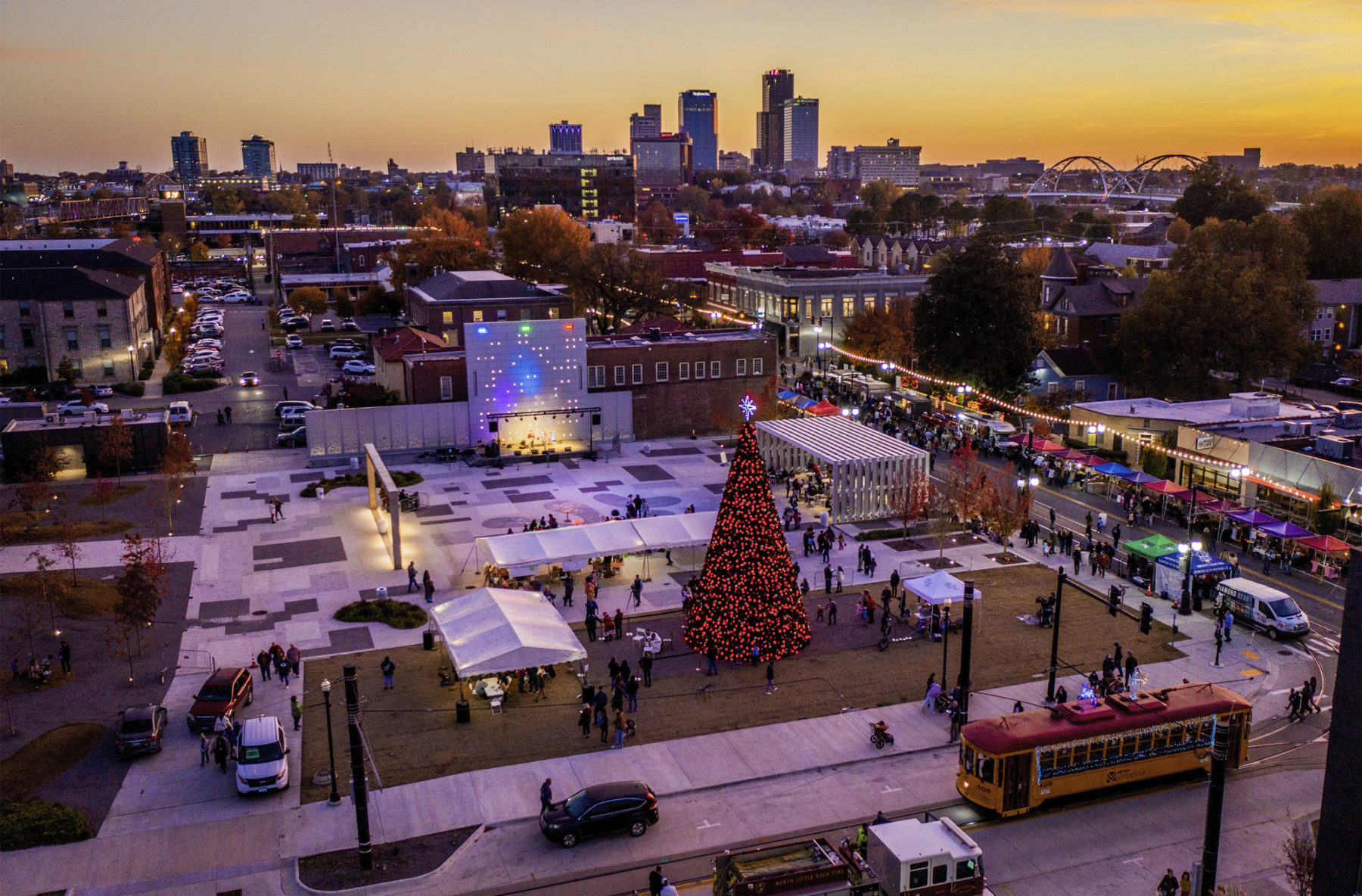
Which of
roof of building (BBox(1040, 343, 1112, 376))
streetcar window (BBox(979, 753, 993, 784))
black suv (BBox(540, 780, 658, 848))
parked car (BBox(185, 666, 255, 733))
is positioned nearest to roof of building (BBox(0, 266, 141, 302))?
parked car (BBox(185, 666, 255, 733))

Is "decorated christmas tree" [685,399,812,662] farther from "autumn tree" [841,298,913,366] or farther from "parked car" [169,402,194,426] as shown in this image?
"autumn tree" [841,298,913,366]

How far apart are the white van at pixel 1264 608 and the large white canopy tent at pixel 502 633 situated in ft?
68.6

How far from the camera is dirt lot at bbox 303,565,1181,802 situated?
2611cm

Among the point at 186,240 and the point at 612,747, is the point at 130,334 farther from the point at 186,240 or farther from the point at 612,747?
the point at 186,240

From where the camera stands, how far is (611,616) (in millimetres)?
34375

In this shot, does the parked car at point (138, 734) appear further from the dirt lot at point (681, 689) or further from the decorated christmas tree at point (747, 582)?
the decorated christmas tree at point (747, 582)

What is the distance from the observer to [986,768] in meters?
22.6

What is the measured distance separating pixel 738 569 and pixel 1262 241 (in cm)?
6484

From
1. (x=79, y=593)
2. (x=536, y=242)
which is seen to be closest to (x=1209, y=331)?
(x=79, y=593)

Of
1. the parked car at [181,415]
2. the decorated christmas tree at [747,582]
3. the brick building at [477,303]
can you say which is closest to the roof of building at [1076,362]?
the brick building at [477,303]

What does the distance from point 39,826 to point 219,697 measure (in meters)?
5.52

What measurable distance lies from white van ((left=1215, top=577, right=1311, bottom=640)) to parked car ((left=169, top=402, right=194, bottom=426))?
53.5m

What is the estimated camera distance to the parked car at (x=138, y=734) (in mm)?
25312

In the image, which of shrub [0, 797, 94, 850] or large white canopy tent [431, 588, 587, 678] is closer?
shrub [0, 797, 94, 850]
